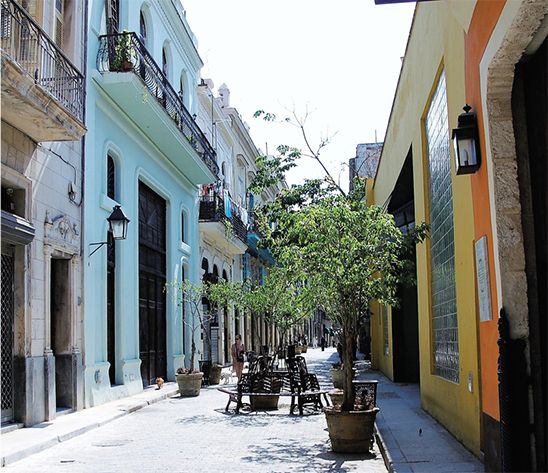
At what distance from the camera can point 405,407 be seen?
12.9 meters

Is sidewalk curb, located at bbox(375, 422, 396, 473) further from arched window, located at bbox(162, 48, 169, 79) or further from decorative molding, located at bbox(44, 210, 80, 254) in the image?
arched window, located at bbox(162, 48, 169, 79)

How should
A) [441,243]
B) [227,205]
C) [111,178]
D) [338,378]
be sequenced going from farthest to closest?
[227,205] < [111,178] < [338,378] < [441,243]

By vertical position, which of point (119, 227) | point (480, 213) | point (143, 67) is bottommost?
point (480, 213)

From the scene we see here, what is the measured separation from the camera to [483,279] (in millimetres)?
5855

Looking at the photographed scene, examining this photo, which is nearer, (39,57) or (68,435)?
(68,435)

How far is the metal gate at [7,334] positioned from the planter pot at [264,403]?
490 centimetres

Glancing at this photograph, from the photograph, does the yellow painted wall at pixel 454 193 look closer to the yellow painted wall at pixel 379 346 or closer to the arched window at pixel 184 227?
the yellow painted wall at pixel 379 346

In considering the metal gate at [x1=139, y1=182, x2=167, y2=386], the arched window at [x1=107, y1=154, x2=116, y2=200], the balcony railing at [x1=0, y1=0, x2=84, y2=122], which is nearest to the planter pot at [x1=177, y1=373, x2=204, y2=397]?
the metal gate at [x1=139, y1=182, x2=167, y2=386]

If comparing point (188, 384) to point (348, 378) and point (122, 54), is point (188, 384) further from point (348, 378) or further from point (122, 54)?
point (348, 378)

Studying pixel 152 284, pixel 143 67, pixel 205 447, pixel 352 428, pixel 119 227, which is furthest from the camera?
pixel 152 284

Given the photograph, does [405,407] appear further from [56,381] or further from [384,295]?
[56,381]

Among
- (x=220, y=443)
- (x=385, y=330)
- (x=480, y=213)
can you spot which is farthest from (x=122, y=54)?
(x=480, y=213)

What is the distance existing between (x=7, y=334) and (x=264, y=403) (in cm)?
538

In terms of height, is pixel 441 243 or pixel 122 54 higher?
pixel 122 54
